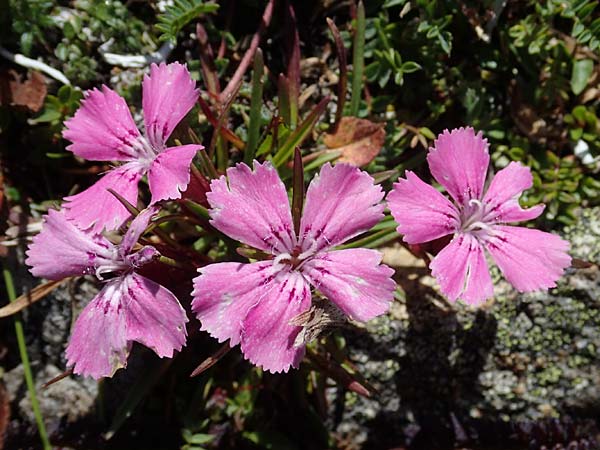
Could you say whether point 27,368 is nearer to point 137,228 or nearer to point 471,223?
Answer: point 137,228

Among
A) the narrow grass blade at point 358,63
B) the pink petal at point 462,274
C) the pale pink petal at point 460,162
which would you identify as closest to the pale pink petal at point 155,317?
the pink petal at point 462,274

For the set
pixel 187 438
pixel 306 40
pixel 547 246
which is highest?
pixel 306 40

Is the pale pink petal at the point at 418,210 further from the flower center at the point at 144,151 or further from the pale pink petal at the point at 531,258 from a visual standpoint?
the flower center at the point at 144,151

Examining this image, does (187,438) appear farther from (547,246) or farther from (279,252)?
(547,246)

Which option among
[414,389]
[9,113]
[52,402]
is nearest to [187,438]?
[52,402]

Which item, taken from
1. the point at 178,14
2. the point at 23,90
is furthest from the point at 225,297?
the point at 23,90

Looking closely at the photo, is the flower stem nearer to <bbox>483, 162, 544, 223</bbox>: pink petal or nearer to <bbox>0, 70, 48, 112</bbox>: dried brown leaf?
<bbox>0, 70, 48, 112</bbox>: dried brown leaf
